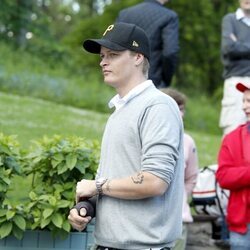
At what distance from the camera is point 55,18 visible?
50.8 m

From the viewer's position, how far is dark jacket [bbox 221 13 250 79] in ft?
27.7

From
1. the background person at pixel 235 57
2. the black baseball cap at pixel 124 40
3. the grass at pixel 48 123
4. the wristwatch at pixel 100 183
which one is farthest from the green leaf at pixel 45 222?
the grass at pixel 48 123

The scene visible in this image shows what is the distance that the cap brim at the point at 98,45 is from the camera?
12.6ft

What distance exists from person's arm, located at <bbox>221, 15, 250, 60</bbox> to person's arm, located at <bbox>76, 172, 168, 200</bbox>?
194 inches

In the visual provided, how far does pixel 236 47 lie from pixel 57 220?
146 inches

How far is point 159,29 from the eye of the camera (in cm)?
820

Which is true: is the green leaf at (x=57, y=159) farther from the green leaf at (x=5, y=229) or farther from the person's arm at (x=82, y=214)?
the person's arm at (x=82, y=214)

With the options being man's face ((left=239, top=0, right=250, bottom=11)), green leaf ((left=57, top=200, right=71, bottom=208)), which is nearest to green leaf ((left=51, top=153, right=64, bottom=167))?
green leaf ((left=57, top=200, right=71, bottom=208))

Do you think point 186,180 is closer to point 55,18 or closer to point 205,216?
point 205,216

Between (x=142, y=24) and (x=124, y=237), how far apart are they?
4.67m

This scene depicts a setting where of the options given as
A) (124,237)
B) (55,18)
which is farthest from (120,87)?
(55,18)

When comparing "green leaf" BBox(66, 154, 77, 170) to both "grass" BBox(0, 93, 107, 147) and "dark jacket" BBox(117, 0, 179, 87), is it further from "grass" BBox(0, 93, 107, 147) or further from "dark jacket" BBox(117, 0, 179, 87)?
"grass" BBox(0, 93, 107, 147)

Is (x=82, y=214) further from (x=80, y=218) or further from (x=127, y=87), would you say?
(x=127, y=87)

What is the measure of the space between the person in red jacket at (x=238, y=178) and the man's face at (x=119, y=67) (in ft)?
6.99
